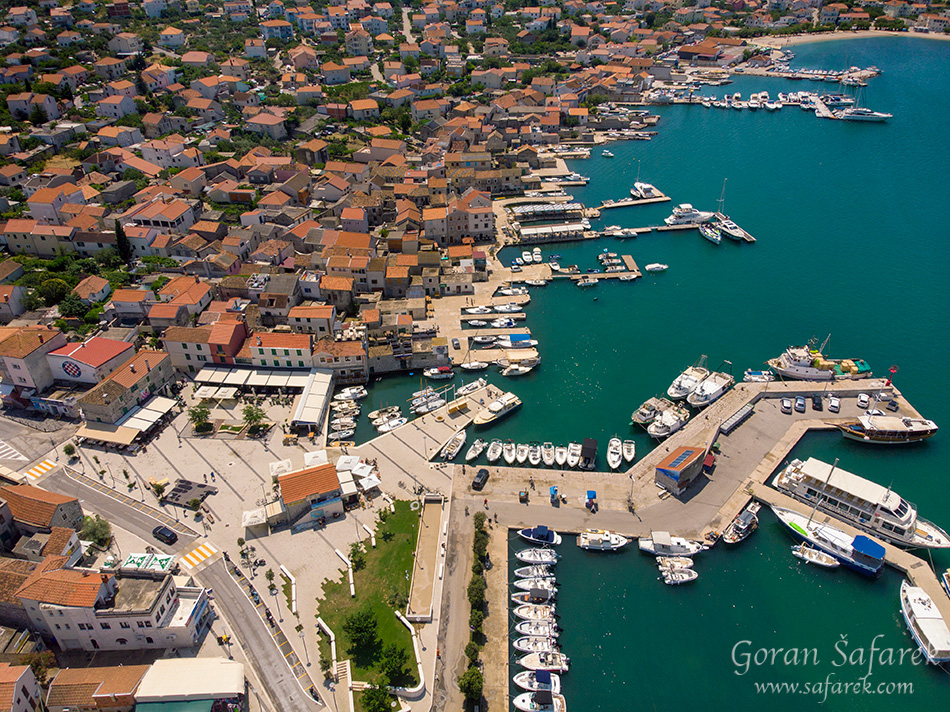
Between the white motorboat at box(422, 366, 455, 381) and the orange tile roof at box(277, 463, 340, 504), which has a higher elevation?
the orange tile roof at box(277, 463, 340, 504)

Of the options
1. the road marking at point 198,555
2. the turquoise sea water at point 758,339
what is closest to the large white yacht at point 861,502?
the turquoise sea water at point 758,339

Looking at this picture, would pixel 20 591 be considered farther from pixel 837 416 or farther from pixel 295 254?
pixel 837 416

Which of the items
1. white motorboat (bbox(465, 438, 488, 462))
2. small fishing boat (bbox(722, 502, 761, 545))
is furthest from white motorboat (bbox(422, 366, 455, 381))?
small fishing boat (bbox(722, 502, 761, 545))

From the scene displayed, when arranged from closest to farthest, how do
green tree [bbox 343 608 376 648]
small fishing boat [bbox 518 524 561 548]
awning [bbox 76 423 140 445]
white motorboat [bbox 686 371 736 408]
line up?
1. green tree [bbox 343 608 376 648]
2. small fishing boat [bbox 518 524 561 548]
3. awning [bbox 76 423 140 445]
4. white motorboat [bbox 686 371 736 408]

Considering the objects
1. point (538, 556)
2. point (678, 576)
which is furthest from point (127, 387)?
point (678, 576)

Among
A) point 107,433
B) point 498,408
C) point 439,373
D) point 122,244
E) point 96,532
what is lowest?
point 498,408

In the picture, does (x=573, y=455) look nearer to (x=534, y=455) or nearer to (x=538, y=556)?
(x=534, y=455)

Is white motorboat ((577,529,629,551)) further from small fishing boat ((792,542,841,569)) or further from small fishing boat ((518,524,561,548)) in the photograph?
small fishing boat ((792,542,841,569))
